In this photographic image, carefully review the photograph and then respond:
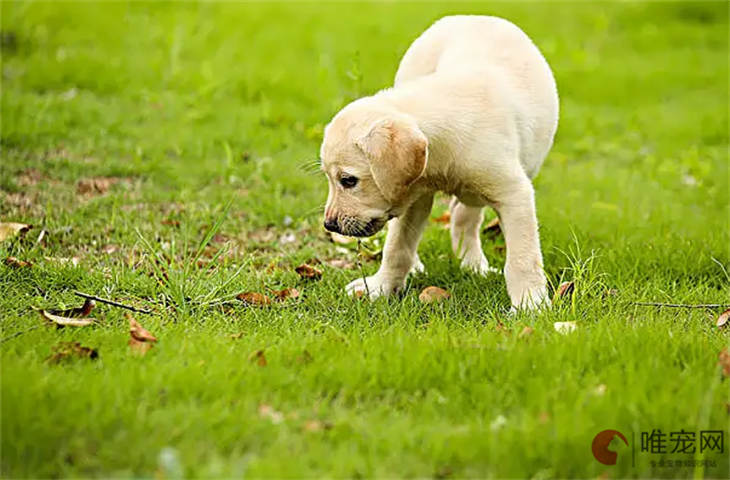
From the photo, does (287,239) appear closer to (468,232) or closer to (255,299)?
(468,232)

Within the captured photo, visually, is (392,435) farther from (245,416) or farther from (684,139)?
(684,139)

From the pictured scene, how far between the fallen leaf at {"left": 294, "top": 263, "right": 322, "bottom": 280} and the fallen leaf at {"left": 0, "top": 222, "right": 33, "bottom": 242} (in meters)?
1.44

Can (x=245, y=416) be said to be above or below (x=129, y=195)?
above

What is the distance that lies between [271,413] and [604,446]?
99 cm

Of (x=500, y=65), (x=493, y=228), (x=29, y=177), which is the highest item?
(x=500, y=65)

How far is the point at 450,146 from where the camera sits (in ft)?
12.3

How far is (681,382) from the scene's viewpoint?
288cm

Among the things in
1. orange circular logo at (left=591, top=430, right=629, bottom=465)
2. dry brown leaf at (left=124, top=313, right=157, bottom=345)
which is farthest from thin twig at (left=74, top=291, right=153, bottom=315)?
orange circular logo at (left=591, top=430, right=629, bottom=465)

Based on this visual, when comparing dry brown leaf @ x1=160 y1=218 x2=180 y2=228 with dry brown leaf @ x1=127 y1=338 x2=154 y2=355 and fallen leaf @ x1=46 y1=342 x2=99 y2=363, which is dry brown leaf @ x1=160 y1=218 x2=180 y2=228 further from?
fallen leaf @ x1=46 y1=342 x2=99 y2=363

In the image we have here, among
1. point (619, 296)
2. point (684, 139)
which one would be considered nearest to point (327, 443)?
point (619, 296)

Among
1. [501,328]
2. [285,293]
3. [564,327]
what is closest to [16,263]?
[285,293]

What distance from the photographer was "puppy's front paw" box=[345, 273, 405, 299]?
419 centimetres

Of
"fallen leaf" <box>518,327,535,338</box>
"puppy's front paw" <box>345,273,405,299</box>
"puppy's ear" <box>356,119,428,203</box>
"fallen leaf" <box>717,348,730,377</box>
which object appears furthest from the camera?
"puppy's front paw" <box>345,273,405,299</box>

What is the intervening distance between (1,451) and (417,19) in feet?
34.9
